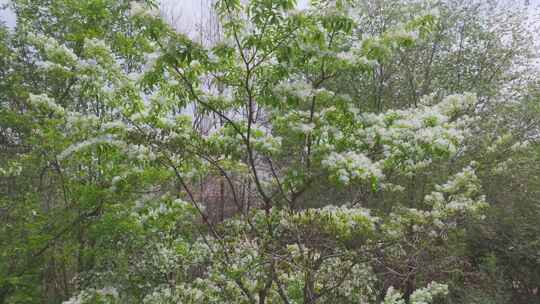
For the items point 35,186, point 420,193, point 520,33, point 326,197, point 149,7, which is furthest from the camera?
point 520,33

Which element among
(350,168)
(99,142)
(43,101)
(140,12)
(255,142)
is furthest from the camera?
(43,101)

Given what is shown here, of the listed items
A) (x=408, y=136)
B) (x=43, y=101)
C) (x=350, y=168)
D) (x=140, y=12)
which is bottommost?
(x=350, y=168)

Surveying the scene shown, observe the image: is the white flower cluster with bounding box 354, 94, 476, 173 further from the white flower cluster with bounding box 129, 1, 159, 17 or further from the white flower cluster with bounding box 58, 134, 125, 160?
the white flower cluster with bounding box 58, 134, 125, 160

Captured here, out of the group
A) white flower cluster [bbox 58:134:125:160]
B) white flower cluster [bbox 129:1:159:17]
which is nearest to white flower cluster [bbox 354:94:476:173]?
white flower cluster [bbox 129:1:159:17]

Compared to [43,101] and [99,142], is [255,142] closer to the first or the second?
[99,142]

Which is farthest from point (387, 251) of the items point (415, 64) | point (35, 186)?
point (415, 64)

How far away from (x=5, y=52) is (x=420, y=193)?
25.2 ft

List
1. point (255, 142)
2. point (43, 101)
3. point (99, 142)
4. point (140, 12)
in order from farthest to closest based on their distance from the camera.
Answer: point (43, 101) < point (255, 142) < point (99, 142) < point (140, 12)

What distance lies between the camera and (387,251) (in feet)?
12.8

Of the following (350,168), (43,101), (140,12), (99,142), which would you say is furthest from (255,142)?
(43,101)

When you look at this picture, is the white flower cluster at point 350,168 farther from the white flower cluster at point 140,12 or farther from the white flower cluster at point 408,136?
the white flower cluster at point 140,12

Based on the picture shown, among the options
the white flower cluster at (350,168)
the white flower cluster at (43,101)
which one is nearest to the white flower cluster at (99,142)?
the white flower cluster at (43,101)

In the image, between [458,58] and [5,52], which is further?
[458,58]

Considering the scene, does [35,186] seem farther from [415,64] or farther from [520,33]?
[520,33]
